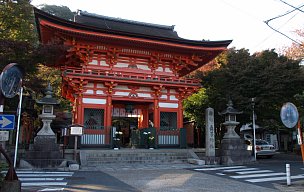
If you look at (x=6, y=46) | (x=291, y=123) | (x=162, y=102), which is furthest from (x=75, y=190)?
(x=162, y=102)

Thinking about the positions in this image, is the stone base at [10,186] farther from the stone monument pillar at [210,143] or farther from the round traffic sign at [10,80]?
the stone monument pillar at [210,143]

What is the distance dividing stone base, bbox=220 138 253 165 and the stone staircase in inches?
88.4

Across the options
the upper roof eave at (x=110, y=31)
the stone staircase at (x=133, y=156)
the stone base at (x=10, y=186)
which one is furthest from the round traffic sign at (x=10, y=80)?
the upper roof eave at (x=110, y=31)

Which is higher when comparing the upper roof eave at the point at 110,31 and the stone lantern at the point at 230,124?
the upper roof eave at the point at 110,31

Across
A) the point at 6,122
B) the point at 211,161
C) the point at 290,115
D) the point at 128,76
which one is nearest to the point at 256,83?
the point at 211,161

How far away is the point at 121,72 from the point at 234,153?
9849 mm

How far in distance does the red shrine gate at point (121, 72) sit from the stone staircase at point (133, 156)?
1902mm

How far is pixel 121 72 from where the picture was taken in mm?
22781

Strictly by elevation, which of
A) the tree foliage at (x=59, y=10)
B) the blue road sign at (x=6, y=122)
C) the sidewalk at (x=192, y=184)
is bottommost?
the sidewalk at (x=192, y=184)

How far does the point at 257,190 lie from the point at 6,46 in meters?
13.1

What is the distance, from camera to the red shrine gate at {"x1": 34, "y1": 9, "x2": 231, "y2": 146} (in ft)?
67.4

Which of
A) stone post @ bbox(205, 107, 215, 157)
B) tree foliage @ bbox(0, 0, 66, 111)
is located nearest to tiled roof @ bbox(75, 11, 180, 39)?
tree foliage @ bbox(0, 0, 66, 111)

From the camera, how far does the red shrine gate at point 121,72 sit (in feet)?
67.4

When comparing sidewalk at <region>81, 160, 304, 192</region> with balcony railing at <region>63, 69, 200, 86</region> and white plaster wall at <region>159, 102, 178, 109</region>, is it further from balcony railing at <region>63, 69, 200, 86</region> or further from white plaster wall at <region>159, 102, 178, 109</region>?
white plaster wall at <region>159, 102, 178, 109</region>
